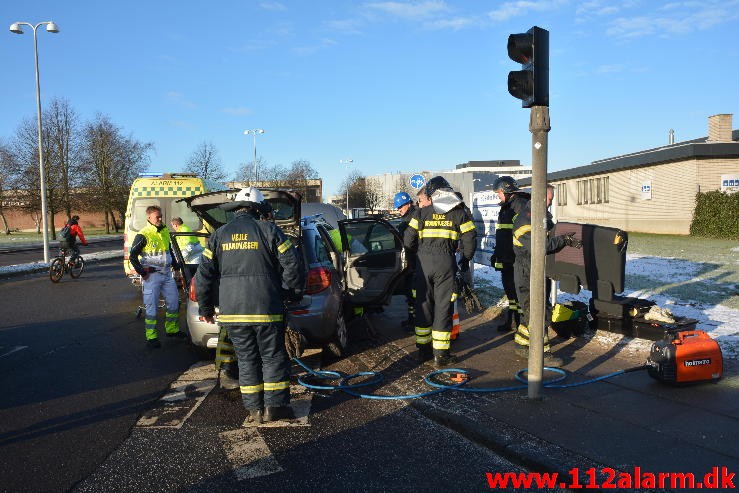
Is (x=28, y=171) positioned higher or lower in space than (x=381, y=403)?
higher

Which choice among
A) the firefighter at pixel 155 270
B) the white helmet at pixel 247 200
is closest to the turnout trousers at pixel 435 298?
the white helmet at pixel 247 200

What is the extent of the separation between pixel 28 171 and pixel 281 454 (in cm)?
4026

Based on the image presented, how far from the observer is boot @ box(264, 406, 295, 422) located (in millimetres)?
4441

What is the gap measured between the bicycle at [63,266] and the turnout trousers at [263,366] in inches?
505

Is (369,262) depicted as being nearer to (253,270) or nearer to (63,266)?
(253,270)

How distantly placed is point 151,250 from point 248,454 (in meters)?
4.39

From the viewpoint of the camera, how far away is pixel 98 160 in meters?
43.8

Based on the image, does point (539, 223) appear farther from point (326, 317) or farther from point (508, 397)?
point (326, 317)

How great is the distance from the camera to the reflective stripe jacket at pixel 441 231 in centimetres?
585

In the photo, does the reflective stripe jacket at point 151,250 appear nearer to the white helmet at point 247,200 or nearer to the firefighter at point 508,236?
the white helmet at point 247,200

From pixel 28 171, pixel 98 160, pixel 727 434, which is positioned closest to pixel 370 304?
pixel 727 434

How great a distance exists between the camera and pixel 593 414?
4.26 m

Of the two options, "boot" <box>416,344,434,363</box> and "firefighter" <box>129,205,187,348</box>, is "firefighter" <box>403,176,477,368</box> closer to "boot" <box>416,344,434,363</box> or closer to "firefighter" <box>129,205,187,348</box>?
"boot" <box>416,344,434,363</box>

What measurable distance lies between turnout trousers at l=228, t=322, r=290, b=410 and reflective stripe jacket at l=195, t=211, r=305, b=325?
10cm
